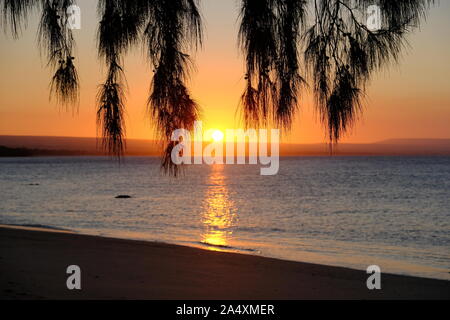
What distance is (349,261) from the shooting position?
17.1 meters

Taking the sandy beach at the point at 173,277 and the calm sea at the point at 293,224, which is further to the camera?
the calm sea at the point at 293,224

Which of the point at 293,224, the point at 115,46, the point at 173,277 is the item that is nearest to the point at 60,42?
the point at 115,46

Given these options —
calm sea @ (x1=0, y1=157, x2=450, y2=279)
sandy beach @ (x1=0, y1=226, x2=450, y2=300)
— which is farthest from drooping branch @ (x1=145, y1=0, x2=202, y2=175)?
calm sea @ (x1=0, y1=157, x2=450, y2=279)

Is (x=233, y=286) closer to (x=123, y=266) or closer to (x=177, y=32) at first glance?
(x=123, y=266)

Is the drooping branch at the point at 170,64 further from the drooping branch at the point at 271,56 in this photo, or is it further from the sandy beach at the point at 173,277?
the sandy beach at the point at 173,277

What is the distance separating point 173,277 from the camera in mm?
10469

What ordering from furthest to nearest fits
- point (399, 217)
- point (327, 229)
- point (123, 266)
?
point (399, 217), point (327, 229), point (123, 266)

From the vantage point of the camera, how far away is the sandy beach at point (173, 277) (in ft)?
27.2

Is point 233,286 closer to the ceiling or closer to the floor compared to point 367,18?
closer to the floor

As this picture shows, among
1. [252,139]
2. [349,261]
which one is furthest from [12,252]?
[252,139]

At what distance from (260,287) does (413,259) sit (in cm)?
1007

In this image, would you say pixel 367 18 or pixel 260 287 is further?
pixel 260 287

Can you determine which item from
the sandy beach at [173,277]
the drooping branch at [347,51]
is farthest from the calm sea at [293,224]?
the drooping branch at [347,51]

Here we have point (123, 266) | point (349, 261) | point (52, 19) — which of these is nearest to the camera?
point (52, 19)
